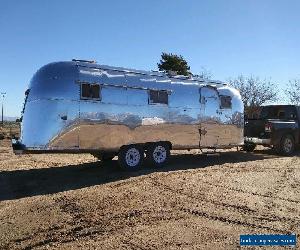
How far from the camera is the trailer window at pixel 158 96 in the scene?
1282 cm

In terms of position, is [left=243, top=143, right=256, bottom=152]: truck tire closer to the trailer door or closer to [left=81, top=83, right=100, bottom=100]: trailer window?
the trailer door

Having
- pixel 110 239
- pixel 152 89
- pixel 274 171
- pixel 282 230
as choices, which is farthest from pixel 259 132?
pixel 110 239

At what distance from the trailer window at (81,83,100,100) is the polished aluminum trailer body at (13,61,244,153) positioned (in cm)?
3

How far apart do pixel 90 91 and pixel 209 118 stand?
4833mm

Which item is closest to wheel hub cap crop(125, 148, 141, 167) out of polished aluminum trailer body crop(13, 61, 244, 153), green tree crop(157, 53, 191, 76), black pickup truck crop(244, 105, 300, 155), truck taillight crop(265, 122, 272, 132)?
polished aluminum trailer body crop(13, 61, 244, 153)

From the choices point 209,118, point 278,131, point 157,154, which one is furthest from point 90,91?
point 278,131

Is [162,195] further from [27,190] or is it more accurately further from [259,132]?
[259,132]

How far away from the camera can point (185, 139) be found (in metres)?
13.8

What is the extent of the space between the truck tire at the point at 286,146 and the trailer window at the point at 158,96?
20.2ft

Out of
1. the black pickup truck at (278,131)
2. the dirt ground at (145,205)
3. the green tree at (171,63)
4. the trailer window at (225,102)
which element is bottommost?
the dirt ground at (145,205)

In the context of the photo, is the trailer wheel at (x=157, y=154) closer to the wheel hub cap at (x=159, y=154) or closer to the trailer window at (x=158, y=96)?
the wheel hub cap at (x=159, y=154)

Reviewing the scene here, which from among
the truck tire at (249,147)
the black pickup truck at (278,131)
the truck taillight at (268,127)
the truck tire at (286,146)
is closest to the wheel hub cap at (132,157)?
the black pickup truck at (278,131)

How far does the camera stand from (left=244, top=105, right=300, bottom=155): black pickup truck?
54.5ft

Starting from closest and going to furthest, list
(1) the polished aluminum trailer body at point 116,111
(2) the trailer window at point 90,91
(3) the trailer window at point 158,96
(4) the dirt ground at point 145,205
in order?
1. (4) the dirt ground at point 145,205
2. (1) the polished aluminum trailer body at point 116,111
3. (2) the trailer window at point 90,91
4. (3) the trailer window at point 158,96
